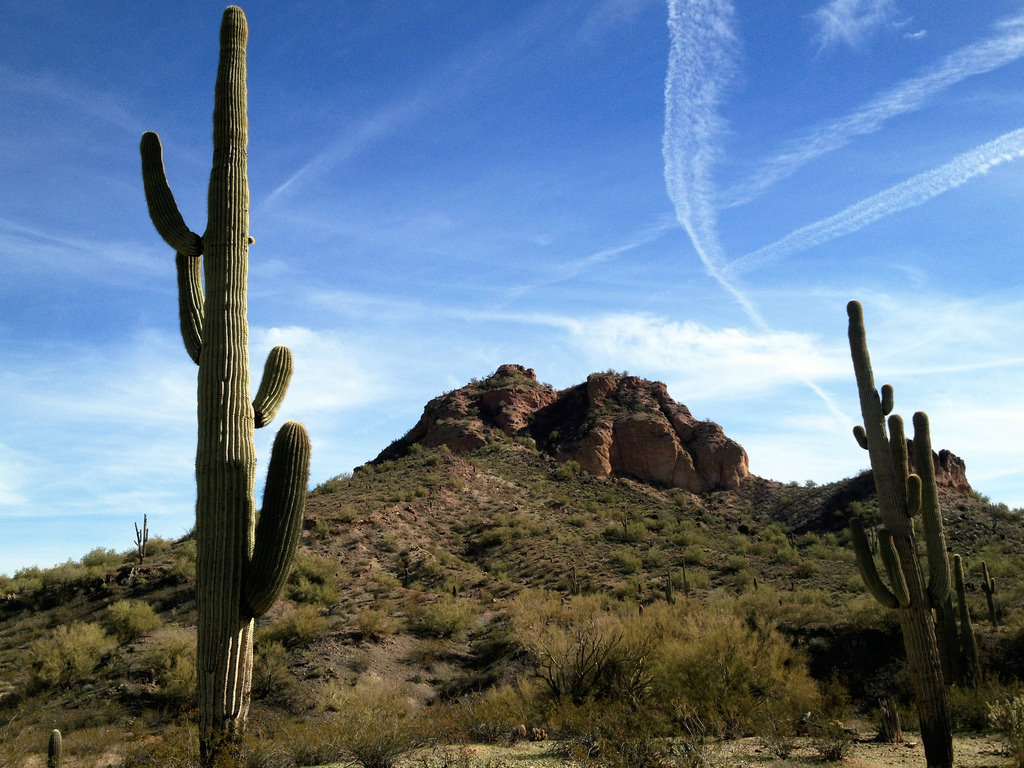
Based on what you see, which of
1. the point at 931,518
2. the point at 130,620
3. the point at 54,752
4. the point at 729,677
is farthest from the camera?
the point at 130,620

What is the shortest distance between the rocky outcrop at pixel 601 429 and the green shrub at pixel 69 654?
29963mm

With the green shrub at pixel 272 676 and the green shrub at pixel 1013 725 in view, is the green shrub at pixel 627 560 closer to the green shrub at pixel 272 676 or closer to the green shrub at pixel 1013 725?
the green shrub at pixel 272 676

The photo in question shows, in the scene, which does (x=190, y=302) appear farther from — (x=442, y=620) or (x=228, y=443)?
(x=442, y=620)

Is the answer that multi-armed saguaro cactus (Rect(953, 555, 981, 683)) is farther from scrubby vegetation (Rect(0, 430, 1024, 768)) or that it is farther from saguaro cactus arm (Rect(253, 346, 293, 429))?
saguaro cactus arm (Rect(253, 346, 293, 429))

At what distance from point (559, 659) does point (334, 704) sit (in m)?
4.96

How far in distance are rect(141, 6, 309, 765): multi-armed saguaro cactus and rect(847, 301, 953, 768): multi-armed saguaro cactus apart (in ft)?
28.4

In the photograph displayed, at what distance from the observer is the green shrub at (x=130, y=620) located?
69.9ft

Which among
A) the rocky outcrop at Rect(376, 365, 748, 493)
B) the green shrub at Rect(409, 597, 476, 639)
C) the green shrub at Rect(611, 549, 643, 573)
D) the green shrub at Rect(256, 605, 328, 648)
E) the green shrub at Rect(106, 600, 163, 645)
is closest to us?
the green shrub at Rect(256, 605, 328, 648)

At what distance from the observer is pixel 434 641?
2130 cm

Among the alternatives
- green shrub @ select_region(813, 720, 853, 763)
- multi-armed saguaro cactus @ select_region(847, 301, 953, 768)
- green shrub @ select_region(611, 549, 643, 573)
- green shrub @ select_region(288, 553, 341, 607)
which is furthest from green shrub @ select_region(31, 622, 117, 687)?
green shrub @ select_region(611, 549, 643, 573)

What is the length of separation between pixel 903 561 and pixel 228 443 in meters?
9.74

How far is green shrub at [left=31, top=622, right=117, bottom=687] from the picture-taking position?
18.7 m

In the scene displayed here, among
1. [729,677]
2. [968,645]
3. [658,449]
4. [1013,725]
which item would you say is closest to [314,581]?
[729,677]

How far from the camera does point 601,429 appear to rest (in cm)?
5166
